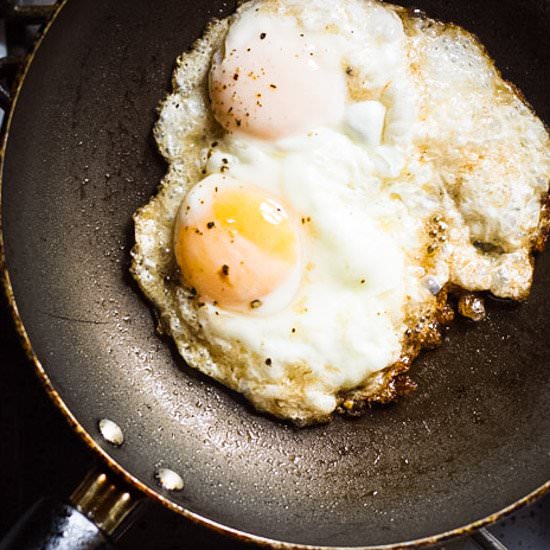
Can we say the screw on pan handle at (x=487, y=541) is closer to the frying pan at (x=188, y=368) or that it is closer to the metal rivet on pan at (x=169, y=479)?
the frying pan at (x=188, y=368)

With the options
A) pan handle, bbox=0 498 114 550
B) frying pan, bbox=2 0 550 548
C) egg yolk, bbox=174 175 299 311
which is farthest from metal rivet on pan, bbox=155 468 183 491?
egg yolk, bbox=174 175 299 311

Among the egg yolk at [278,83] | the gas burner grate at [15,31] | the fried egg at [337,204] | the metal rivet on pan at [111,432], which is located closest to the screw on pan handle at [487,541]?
the fried egg at [337,204]

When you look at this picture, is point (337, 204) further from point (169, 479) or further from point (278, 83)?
point (169, 479)

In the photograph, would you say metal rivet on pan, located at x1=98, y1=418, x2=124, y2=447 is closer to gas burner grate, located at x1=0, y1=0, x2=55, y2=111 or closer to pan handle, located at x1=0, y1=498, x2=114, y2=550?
pan handle, located at x1=0, y1=498, x2=114, y2=550

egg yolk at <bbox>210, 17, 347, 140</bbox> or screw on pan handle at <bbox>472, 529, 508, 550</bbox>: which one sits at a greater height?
egg yolk at <bbox>210, 17, 347, 140</bbox>

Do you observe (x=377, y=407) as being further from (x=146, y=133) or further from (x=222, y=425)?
(x=146, y=133)

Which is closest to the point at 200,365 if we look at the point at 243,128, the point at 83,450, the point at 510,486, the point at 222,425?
the point at 222,425
